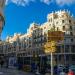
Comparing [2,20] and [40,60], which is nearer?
[2,20]

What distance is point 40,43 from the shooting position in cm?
9944

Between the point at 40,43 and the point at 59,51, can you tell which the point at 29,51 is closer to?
the point at 40,43

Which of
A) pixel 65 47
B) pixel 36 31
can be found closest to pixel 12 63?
pixel 36 31

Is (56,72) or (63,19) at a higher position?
(63,19)

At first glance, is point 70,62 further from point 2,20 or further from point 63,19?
point 2,20

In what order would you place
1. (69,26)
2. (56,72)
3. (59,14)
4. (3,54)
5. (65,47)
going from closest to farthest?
(56,72)
(65,47)
(69,26)
(59,14)
(3,54)

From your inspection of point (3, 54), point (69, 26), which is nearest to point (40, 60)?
point (69, 26)

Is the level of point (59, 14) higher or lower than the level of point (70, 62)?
higher

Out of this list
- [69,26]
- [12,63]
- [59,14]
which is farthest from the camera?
[12,63]

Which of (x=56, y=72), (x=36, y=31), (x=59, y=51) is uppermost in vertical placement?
(x=36, y=31)

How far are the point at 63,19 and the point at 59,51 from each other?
45.1 ft

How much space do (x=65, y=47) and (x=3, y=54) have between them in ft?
182

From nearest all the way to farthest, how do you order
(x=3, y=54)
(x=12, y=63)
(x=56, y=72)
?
(x=56, y=72) → (x=12, y=63) → (x=3, y=54)

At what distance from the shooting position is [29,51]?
103062mm
